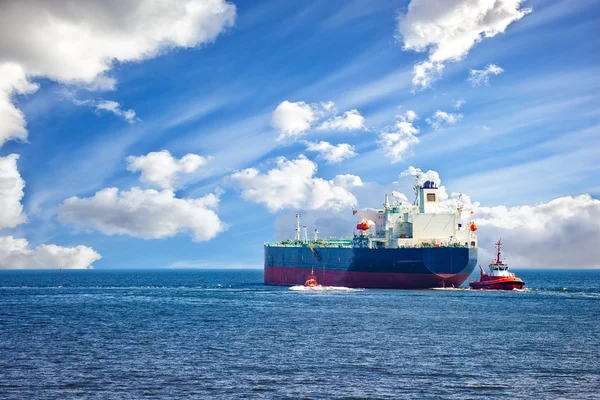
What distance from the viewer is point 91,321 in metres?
62.9

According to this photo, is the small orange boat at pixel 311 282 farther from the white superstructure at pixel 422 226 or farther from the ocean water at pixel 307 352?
the ocean water at pixel 307 352

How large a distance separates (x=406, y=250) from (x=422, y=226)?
24.7 feet

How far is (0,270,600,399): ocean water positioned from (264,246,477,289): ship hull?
15357mm

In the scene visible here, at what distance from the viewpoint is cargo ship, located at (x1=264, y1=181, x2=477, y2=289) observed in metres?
91.6

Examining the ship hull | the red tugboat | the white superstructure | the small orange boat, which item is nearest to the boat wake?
the small orange boat

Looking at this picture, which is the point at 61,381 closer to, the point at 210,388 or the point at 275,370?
the point at 210,388

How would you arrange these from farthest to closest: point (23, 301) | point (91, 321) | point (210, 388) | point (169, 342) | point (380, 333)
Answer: point (23, 301), point (91, 321), point (380, 333), point (169, 342), point (210, 388)

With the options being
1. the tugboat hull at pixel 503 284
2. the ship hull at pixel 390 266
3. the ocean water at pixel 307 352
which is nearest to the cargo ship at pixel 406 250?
the ship hull at pixel 390 266

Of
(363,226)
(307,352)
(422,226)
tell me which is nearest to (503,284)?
(422,226)

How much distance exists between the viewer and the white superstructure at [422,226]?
318 feet

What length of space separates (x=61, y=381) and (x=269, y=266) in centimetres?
9923

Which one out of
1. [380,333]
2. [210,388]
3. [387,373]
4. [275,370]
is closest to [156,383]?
[210,388]

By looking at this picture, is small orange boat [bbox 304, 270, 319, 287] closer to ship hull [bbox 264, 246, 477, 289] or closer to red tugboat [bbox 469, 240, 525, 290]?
ship hull [bbox 264, 246, 477, 289]

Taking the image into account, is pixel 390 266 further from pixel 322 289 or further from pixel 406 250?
pixel 322 289
